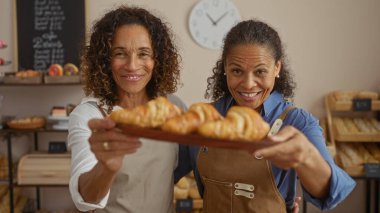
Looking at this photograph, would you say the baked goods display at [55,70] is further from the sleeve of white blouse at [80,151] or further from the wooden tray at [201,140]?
the wooden tray at [201,140]

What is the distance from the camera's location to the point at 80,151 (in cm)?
119

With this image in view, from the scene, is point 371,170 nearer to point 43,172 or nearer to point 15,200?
point 43,172

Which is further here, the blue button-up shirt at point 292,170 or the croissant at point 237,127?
the blue button-up shirt at point 292,170

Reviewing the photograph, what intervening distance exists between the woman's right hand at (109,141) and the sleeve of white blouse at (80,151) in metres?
0.25

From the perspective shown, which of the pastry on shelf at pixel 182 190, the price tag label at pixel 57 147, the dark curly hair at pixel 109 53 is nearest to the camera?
the dark curly hair at pixel 109 53

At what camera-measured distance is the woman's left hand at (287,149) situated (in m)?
0.81

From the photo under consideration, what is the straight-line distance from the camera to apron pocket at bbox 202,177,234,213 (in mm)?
1335

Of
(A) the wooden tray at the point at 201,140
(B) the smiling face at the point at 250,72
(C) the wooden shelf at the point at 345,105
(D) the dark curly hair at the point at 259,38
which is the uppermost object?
(D) the dark curly hair at the point at 259,38

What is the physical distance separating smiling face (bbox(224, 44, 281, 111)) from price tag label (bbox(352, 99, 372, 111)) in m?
2.02

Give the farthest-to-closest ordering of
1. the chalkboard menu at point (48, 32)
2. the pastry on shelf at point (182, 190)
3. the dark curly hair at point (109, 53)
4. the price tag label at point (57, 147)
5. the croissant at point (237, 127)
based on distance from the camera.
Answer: the chalkboard menu at point (48, 32) → the price tag label at point (57, 147) → the pastry on shelf at point (182, 190) → the dark curly hair at point (109, 53) → the croissant at point (237, 127)

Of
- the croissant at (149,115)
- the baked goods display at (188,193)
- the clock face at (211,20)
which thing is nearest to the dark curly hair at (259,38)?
the croissant at (149,115)

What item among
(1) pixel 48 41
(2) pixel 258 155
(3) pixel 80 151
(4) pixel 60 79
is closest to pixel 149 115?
(3) pixel 80 151

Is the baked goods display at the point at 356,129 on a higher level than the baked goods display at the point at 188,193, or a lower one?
higher

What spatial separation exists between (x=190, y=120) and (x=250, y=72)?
0.48 m
